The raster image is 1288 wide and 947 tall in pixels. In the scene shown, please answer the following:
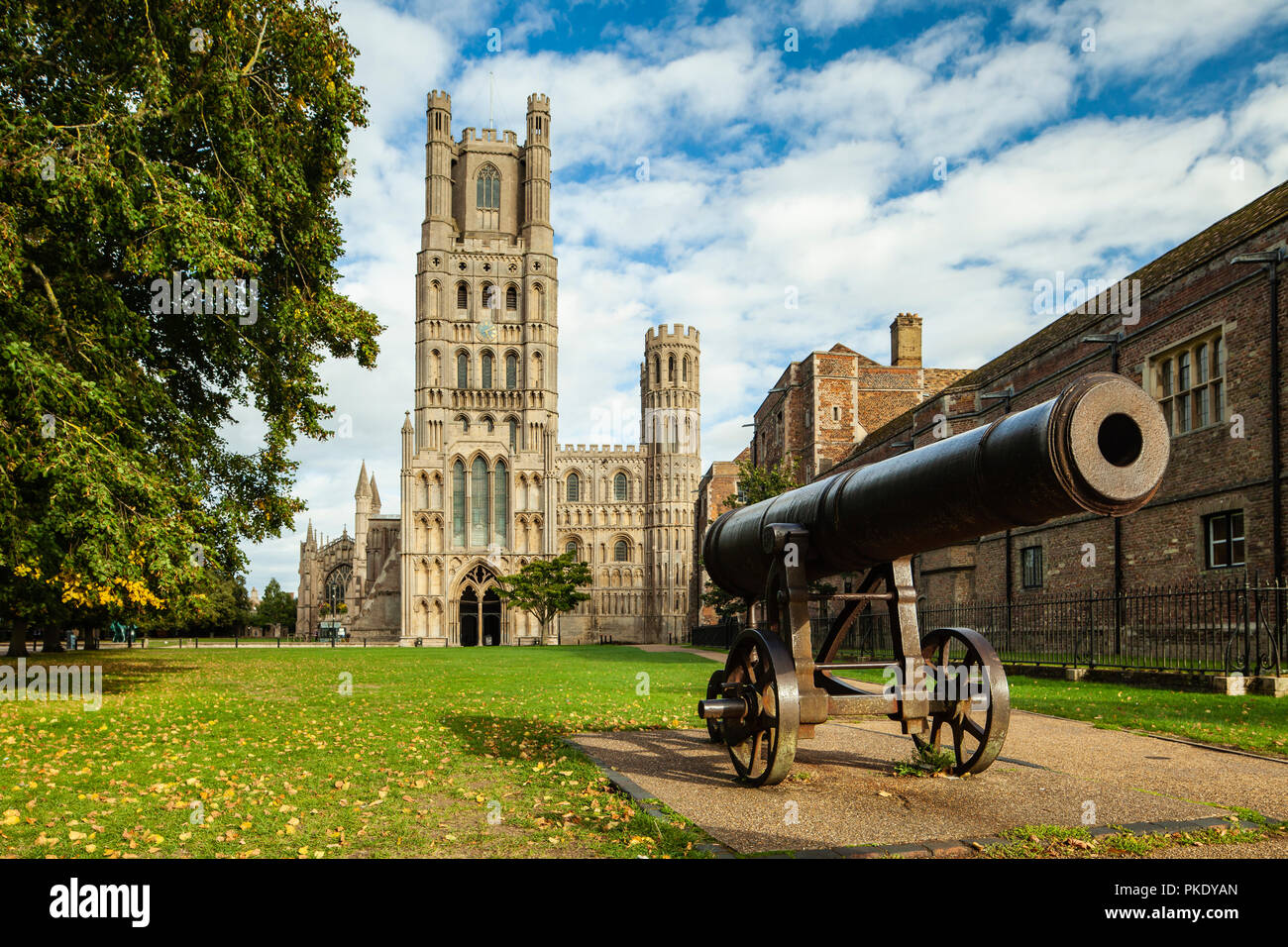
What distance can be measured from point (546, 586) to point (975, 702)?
5454 cm

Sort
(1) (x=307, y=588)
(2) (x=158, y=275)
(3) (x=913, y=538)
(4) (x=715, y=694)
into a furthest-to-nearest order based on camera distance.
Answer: (1) (x=307, y=588) < (2) (x=158, y=275) < (4) (x=715, y=694) < (3) (x=913, y=538)

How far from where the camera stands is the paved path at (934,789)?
4.72 meters

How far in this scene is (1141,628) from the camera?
1480cm

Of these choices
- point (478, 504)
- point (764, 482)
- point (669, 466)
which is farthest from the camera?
point (669, 466)

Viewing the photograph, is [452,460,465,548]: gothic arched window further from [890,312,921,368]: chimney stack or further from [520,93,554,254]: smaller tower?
[890,312,921,368]: chimney stack

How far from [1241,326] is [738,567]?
12.9 metres

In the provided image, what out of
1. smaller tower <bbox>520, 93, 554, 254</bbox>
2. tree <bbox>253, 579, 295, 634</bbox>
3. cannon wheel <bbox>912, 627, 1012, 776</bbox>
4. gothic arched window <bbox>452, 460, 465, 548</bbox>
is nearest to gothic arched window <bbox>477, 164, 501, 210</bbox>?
smaller tower <bbox>520, 93, 554, 254</bbox>

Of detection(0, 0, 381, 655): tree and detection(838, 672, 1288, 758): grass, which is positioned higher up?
detection(0, 0, 381, 655): tree

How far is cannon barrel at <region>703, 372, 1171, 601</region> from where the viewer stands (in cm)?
396

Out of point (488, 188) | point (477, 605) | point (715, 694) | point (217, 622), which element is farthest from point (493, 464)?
point (715, 694)

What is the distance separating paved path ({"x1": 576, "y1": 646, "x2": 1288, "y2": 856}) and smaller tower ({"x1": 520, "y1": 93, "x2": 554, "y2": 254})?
6669 cm

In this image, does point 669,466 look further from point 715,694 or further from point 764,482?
point 715,694

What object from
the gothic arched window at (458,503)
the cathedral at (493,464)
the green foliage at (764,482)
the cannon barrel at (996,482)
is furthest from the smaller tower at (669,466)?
the cannon barrel at (996,482)

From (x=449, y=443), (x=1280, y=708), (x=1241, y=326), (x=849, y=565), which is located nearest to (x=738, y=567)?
(x=849, y=565)
